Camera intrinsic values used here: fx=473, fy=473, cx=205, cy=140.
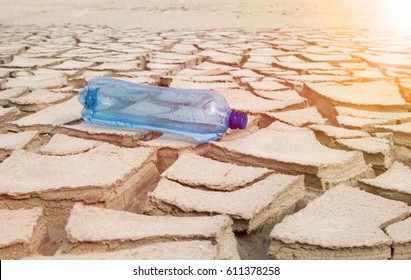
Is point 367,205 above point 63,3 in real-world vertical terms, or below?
above

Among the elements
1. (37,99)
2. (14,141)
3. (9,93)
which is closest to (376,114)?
(14,141)

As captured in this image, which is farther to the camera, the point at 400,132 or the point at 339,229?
the point at 400,132

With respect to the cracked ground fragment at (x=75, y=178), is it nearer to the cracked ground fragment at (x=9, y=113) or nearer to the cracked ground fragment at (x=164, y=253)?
the cracked ground fragment at (x=164, y=253)

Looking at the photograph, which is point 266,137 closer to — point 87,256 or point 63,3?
point 87,256

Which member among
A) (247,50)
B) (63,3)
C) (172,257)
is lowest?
(63,3)

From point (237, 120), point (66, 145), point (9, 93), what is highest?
point (237, 120)

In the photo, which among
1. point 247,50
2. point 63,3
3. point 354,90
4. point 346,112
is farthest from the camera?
point 63,3

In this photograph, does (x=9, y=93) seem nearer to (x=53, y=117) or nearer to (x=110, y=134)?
(x=53, y=117)
